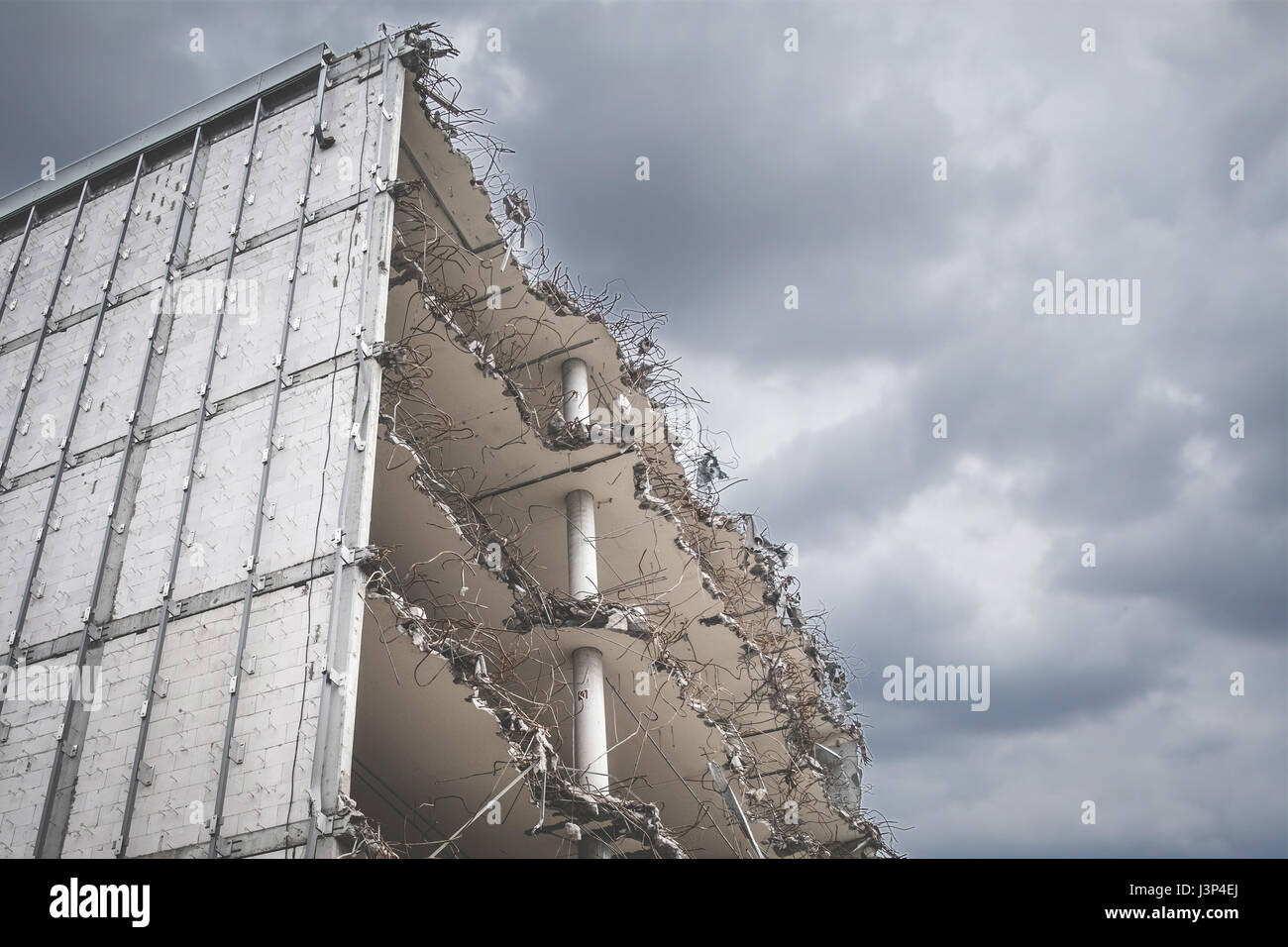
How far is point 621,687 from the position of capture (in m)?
14.3

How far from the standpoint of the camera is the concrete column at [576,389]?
16.3 meters

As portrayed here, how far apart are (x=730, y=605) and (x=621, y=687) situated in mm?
3778

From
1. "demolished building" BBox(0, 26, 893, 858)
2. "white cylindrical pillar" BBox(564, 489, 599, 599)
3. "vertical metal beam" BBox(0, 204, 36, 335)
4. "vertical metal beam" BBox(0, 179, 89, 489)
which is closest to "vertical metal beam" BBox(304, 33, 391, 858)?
"demolished building" BBox(0, 26, 893, 858)

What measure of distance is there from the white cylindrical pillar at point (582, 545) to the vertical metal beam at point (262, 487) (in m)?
4.55

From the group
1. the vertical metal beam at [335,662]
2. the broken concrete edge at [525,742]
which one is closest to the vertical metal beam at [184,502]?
the vertical metal beam at [335,662]

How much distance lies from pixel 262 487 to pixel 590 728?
459 cm

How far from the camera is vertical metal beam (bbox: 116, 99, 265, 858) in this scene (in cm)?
948

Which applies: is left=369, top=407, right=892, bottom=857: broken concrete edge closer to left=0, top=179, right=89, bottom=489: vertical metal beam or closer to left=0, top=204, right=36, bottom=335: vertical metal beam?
left=0, top=179, right=89, bottom=489: vertical metal beam

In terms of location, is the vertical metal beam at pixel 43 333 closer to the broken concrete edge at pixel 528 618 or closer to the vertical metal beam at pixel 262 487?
the vertical metal beam at pixel 262 487

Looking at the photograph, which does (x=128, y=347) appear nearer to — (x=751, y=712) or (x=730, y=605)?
(x=730, y=605)

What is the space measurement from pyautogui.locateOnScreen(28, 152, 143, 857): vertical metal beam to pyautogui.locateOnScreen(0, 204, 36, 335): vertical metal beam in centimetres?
191
